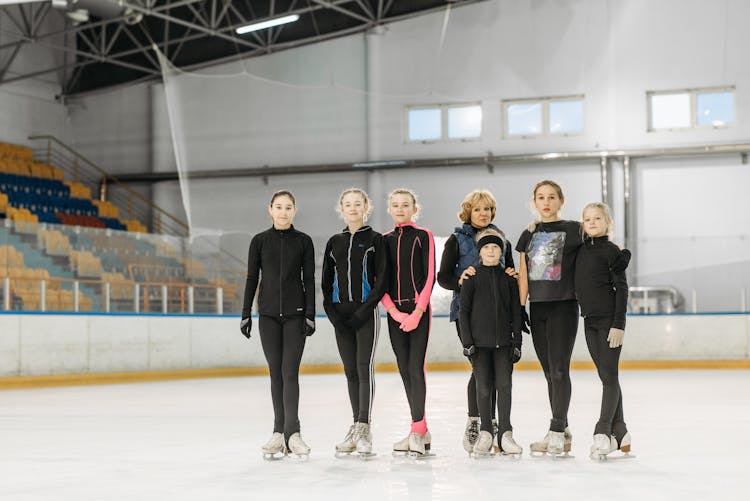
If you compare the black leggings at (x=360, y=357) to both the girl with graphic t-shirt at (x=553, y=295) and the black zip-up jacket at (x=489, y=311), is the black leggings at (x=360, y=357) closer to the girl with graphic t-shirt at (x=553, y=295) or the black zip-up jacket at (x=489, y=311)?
the black zip-up jacket at (x=489, y=311)

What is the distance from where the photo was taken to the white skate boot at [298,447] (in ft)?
17.4

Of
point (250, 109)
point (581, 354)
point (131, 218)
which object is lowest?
point (581, 354)

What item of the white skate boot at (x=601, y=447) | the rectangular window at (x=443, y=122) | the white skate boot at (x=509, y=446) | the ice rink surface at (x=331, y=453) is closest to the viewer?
the ice rink surface at (x=331, y=453)

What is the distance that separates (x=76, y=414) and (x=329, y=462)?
3.91 metres

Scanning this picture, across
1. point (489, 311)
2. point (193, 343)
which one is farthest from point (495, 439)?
point (193, 343)

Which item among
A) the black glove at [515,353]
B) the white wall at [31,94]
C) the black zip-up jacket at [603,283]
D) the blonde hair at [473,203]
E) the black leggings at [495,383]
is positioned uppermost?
the white wall at [31,94]

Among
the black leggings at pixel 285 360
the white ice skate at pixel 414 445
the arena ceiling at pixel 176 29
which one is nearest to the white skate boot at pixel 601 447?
the white ice skate at pixel 414 445

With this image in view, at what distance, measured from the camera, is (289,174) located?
22000mm

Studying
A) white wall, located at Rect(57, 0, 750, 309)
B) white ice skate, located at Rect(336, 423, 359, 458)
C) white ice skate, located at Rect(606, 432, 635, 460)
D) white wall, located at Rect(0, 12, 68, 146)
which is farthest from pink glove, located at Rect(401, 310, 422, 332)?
white wall, located at Rect(0, 12, 68, 146)

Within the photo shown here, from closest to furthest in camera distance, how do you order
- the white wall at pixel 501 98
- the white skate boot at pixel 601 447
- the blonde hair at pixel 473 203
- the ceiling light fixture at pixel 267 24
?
the white skate boot at pixel 601 447
the blonde hair at pixel 473 203
the white wall at pixel 501 98
the ceiling light fixture at pixel 267 24

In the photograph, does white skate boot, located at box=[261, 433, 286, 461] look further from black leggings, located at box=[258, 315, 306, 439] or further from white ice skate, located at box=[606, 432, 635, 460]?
white ice skate, located at box=[606, 432, 635, 460]

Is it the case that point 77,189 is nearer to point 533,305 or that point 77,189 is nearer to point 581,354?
point 581,354

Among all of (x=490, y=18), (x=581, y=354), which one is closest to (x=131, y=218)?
(x=490, y=18)

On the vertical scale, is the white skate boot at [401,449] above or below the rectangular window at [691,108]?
below
